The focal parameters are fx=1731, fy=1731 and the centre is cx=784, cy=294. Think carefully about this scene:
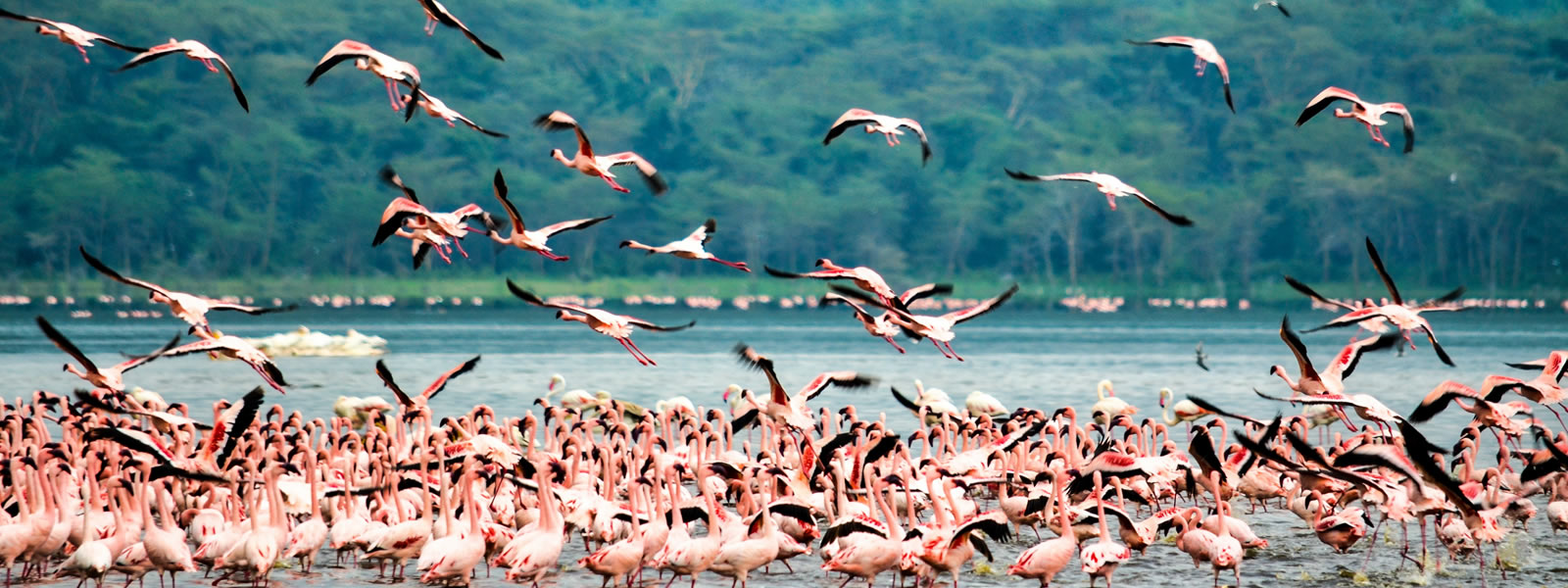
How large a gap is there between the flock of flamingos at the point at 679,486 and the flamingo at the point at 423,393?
0.06m

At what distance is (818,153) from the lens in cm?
8412

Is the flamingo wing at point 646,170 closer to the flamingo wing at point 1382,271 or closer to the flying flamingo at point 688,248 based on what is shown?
the flying flamingo at point 688,248

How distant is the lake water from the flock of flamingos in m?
0.30

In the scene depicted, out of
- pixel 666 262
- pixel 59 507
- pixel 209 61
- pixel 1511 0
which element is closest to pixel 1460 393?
pixel 209 61

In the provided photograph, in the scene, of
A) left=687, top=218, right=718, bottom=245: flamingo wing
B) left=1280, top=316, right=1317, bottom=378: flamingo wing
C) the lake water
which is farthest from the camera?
the lake water

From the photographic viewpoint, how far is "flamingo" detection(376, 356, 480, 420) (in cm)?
1234

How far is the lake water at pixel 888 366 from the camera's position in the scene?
12.8m

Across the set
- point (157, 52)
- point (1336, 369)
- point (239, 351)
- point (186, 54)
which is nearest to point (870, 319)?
point (1336, 369)

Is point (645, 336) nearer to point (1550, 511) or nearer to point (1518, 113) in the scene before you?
point (1518, 113)

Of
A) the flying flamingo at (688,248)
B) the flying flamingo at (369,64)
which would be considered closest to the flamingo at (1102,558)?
the flying flamingo at (688,248)

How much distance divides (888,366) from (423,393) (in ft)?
95.1

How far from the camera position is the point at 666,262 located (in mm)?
81938

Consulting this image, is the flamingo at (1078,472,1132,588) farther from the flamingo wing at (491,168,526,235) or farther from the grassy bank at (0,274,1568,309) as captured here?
the grassy bank at (0,274,1568,309)

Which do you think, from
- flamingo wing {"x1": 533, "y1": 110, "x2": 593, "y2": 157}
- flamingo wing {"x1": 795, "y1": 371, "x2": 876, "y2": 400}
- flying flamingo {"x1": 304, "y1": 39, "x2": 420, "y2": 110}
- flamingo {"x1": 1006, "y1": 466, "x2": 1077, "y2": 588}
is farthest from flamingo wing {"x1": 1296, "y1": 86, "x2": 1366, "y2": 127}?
flying flamingo {"x1": 304, "y1": 39, "x2": 420, "y2": 110}
